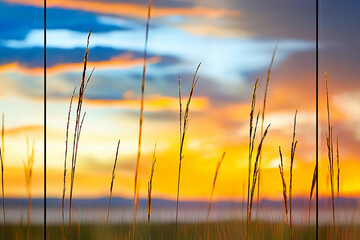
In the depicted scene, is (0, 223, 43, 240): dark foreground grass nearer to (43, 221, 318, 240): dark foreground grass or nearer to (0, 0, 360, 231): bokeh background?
(43, 221, 318, 240): dark foreground grass

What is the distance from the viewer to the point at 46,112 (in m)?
2.18

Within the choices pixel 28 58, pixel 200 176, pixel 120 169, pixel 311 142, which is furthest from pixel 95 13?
pixel 311 142

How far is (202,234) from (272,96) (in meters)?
0.80

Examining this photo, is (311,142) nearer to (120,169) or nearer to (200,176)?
(200,176)

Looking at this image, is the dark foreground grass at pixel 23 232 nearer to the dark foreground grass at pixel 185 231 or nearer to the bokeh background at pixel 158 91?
the dark foreground grass at pixel 185 231

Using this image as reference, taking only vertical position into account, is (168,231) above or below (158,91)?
below

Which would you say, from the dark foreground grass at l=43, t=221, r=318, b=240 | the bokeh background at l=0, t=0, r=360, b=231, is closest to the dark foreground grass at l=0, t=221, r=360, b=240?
the dark foreground grass at l=43, t=221, r=318, b=240

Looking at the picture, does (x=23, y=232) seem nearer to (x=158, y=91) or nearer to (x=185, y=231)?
(x=185, y=231)

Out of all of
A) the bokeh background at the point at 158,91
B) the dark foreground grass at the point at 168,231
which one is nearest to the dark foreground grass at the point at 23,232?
the dark foreground grass at the point at 168,231

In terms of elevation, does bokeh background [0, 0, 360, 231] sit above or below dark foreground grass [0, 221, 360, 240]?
above

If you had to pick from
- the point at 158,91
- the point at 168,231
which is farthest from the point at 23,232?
the point at 158,91

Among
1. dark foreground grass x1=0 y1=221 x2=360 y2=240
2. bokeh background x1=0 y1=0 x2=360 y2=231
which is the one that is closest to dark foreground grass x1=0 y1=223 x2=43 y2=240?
dark foreground grass x1=0 y1=221 x2=360 y2=240

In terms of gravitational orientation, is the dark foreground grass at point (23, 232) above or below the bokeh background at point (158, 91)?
below

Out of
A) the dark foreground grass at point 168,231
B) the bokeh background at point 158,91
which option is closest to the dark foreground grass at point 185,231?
the dark foreground grass at point 168,231
